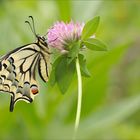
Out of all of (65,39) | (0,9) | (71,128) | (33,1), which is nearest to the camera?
(65,39)

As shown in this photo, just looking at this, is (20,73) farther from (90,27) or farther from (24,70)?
(90,27)

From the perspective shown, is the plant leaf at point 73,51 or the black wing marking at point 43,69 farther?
the black wing marking at point 43,69

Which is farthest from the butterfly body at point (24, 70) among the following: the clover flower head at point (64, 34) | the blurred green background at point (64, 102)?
the blurred green background at point (64, 102)

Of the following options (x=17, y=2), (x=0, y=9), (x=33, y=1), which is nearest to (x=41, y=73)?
(x=0, y=9)

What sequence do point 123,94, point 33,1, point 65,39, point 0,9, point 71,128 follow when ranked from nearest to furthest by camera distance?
1. point 65,39
2. point 71,128
3. point 0,9
4. point 33,1
5. point 123,94

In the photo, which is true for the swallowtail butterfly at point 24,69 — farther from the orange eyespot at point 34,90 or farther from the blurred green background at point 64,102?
the blurred green background at point 64,102

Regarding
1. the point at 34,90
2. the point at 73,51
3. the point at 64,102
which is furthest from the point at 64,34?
the point at 64,102

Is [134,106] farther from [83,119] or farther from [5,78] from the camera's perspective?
[5,78]
